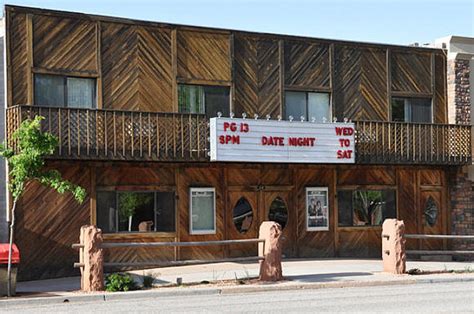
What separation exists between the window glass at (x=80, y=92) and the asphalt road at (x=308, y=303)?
26.3 feet

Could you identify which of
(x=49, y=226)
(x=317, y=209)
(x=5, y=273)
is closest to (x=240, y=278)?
(x=49, y=226)

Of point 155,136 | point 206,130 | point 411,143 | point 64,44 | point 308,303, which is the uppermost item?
point 64,44

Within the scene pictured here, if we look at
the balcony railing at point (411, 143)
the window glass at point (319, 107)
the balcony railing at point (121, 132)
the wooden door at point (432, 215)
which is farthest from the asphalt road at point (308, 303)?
the wooden door at point (432, 215)

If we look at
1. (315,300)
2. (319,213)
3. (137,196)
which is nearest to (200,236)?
(137,196)

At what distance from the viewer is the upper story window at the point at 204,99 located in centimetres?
2742

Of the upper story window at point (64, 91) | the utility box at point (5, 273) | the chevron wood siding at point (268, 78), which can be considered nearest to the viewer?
the utility box at point (5, 273)

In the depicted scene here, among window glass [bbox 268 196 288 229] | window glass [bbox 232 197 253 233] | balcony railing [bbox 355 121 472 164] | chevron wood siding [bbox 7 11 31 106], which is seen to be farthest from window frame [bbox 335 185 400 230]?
chevron wood siding [bbox 7 11 31 106]

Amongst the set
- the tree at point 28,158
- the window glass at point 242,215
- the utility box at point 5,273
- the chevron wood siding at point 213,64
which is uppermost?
the chevron wood siding at point 213,64

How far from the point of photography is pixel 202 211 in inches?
1094

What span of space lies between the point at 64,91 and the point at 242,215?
22.7 ft

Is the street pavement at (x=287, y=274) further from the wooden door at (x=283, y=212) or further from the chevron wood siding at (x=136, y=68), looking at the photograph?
the chevron wood siding at (x=136, y=68)

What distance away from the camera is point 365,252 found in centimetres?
3044

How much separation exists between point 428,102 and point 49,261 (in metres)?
14.9

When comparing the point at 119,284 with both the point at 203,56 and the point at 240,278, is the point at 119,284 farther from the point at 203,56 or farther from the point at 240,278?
the point at 203,56
